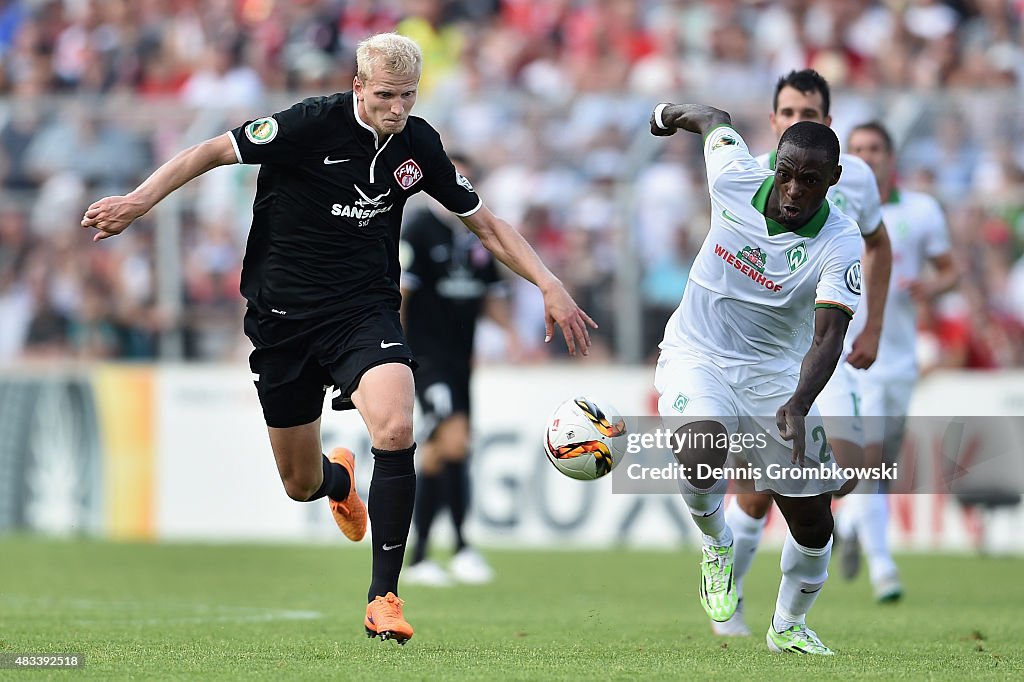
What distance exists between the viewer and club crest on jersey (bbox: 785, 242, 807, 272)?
275 inches

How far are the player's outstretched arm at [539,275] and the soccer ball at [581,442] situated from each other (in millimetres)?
326

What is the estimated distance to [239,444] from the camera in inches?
629

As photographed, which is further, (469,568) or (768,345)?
(469,568)

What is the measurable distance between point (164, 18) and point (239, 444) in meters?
7.31

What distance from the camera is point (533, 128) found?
16.6 m

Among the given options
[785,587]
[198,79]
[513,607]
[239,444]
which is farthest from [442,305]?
[198,79]

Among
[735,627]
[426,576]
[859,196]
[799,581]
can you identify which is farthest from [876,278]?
[426,576]

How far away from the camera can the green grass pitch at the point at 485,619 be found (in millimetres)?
6395

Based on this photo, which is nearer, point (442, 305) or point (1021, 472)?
point (442, 305)

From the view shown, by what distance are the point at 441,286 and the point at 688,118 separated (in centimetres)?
488

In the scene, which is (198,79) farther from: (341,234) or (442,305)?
(341,234)

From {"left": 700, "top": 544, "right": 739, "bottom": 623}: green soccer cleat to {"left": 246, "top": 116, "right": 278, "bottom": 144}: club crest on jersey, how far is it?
2.70m

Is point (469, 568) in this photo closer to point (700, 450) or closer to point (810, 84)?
point (810, 84)

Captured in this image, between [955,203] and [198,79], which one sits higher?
[198,79]
